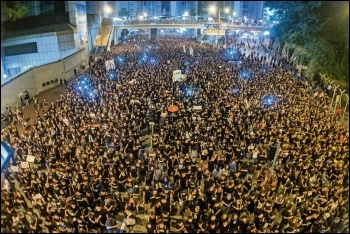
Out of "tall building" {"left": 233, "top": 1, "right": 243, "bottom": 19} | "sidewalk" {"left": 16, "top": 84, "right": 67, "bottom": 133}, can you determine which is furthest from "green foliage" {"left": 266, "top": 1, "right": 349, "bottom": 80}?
"tall building" {"left": 233, "top": 1, "right": 243, "bottom": 19}

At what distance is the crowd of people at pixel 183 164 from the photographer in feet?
27.2

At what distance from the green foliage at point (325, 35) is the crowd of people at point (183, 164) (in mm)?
5921

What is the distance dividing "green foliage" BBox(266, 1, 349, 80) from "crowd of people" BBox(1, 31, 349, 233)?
5.92 m

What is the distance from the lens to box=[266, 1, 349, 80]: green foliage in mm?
21109

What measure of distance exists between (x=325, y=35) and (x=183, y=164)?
18053 mm

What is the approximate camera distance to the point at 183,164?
10.5m

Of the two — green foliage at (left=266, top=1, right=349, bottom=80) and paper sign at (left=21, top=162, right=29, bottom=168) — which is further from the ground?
green foliage at (left=266, top=1, right=349, bottom=80)

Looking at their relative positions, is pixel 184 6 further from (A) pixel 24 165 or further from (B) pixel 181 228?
(B) pixel 181 228

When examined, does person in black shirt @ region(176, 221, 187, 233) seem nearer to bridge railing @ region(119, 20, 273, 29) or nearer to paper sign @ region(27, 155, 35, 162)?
paper sign @ region(27, 155, 35, 162)

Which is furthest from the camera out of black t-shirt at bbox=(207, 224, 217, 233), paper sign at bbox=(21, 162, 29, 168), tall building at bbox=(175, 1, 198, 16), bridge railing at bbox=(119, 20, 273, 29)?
tall building at bbox=(175, 1, 198, 16)

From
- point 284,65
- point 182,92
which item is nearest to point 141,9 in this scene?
point 284,65

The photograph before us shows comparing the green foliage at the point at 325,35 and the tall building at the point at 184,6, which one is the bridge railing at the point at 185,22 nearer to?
the green foliage at the point at 325,35

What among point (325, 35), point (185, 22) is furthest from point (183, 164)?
point (185, 22)

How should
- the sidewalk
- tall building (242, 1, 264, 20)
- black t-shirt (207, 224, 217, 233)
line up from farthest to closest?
tall building (242, 1, 264, 20), the sidewalk, black t-shirt (207, 224, 217, 233)
